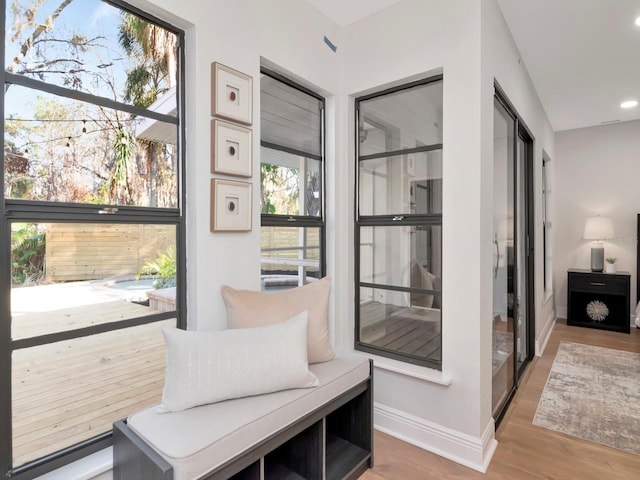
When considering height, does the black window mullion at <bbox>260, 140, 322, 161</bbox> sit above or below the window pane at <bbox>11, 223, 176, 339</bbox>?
above

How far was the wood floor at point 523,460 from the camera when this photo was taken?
6.12 ft

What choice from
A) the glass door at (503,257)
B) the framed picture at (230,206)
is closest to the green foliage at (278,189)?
the framed picture at (230,206)

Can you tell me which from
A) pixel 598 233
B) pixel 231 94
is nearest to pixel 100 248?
pixel 231 94

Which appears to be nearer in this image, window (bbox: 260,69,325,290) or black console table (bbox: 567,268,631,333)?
window (bbox: 260,69,325,290)

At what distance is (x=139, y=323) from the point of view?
5.16 ft

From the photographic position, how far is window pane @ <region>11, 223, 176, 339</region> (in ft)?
4.15

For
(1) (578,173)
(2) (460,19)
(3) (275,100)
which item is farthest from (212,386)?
(1) (578,173)

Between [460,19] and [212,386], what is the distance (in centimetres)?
227

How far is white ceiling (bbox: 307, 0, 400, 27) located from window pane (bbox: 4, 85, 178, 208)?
1.39 metres

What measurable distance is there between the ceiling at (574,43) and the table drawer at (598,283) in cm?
212

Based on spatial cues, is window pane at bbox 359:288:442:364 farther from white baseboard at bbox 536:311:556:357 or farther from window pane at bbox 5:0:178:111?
white baseboard at bbox 536:311:556:357

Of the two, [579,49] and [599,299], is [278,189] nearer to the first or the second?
[579,49]

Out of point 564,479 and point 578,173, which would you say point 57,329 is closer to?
point 564,479

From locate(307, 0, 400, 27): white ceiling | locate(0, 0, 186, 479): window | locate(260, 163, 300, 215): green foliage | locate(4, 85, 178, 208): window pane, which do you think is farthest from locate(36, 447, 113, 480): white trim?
locate(307, 0, 400, 27): white ceiling
